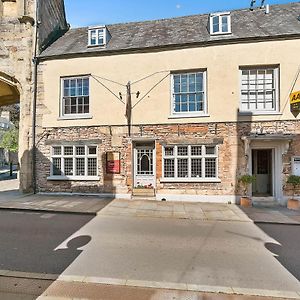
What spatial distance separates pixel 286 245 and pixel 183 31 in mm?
11616

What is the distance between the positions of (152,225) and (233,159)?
18.8 ft

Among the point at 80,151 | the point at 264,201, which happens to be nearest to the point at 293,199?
the point at 264,201

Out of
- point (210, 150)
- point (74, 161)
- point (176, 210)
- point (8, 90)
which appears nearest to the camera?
point (176, 210)

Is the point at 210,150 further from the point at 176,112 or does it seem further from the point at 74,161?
the point at 74,161

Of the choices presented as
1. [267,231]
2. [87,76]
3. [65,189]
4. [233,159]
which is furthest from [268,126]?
[65,189]

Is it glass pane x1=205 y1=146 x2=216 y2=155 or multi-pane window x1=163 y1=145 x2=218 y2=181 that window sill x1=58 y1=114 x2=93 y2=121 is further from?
glass pane x1=205 y1=146 x2=216 y2=155

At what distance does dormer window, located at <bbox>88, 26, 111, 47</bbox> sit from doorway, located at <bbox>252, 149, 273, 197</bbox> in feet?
33.4

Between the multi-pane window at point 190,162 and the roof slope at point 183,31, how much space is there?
210 inches

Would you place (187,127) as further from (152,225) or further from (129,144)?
(152,225)

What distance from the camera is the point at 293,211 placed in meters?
9.94

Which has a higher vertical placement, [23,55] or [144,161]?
[23,55]

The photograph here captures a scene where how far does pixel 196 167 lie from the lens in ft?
38.6

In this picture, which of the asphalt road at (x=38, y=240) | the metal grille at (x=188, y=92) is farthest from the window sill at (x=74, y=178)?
the metal grille at (x=188, y=92)

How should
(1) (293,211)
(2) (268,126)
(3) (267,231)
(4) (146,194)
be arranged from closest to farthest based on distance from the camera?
1. (3) (267,231)
2. (1) (293,211)
3. (2) (268,126)
4. (4) (146,194)
